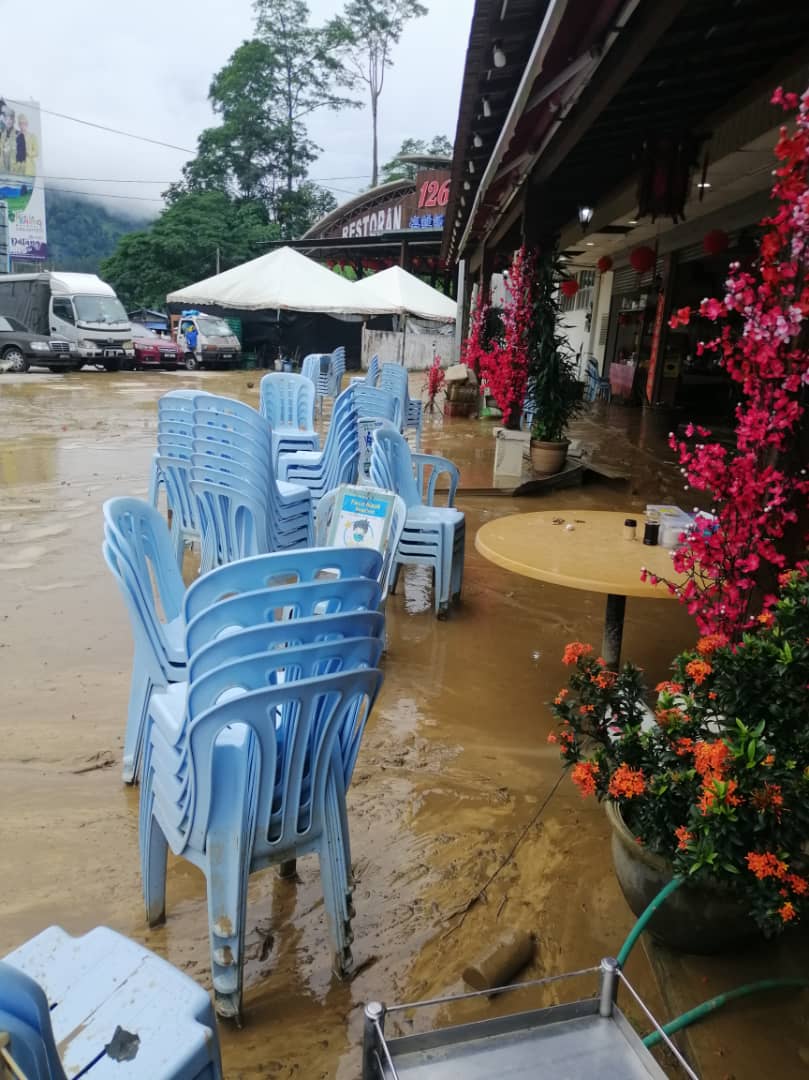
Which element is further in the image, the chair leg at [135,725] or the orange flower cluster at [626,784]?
the chair leg at [135,725]

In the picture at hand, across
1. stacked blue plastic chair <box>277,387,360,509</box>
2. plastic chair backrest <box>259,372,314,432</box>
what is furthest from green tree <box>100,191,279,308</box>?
stacked blue plastic chair <box>277,387,360,509</box>

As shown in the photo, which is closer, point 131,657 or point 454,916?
point 454,916

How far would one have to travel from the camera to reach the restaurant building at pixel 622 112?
362 cm

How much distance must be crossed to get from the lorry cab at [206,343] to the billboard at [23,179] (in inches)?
881

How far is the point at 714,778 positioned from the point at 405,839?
1.18 meters

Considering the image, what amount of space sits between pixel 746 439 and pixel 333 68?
42.6 m

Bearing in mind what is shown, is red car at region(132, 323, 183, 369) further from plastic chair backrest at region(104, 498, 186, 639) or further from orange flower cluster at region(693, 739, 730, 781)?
orange flower cluster at region(693, 739, 730, 781)

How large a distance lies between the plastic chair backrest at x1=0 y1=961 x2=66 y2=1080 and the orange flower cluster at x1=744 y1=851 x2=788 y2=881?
3.91 feet

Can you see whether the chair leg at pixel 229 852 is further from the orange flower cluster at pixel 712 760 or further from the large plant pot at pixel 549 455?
A: the large plant pot at pixel 549 455

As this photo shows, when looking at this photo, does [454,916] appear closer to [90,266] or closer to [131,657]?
[131,657]

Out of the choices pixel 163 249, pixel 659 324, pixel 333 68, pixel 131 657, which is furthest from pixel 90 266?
pixel 131 657

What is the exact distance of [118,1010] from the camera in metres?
1.18

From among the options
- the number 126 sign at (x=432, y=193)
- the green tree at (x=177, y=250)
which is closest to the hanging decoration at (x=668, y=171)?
the number 126 sign at (x=432, y=193)

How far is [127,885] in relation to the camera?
2.16 meters
